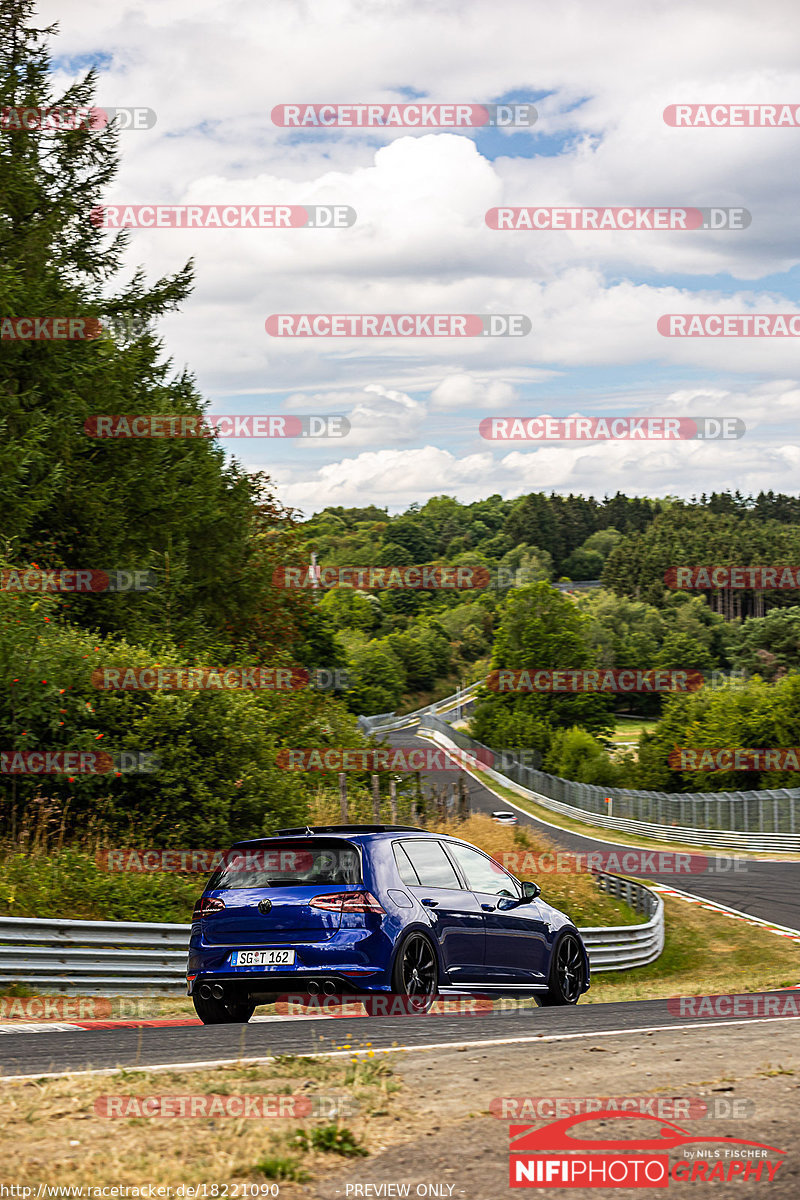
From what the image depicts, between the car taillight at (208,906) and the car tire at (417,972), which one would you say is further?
the car taillight at (208,906)

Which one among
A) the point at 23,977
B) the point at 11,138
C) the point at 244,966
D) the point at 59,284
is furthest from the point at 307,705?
the point at 244,966

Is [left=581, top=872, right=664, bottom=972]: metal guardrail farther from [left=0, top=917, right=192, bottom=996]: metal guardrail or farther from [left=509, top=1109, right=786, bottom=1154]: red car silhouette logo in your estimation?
[left=509, top=1109, right=786, bottom=1154]: red car silhouette logo

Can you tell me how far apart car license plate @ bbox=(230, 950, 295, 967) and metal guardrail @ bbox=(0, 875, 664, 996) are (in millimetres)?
2825

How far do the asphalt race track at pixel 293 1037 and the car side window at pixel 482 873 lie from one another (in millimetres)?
1093

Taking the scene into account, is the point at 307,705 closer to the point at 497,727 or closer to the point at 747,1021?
the point at 747,1021

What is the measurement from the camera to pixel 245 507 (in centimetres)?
3175

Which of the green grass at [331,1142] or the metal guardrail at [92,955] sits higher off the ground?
the green grass at [331,1142]

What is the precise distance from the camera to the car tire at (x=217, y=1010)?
9711mm

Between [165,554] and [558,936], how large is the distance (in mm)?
17283

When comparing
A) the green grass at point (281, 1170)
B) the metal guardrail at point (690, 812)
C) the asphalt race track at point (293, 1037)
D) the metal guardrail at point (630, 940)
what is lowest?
the metal guardrail at point (690, 812)

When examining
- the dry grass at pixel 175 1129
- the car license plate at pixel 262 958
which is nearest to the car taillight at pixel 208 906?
the car license plate at pixel 262 958

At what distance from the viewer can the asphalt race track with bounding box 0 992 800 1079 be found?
6.81m

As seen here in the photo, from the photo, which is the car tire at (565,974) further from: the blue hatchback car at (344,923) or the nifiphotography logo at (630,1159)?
the nifiphotography logo at (630,1159)

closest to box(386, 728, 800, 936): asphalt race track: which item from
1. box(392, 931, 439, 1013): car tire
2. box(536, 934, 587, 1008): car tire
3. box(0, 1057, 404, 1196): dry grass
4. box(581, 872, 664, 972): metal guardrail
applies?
box(581, 872, 664, 972): metal guardrail
